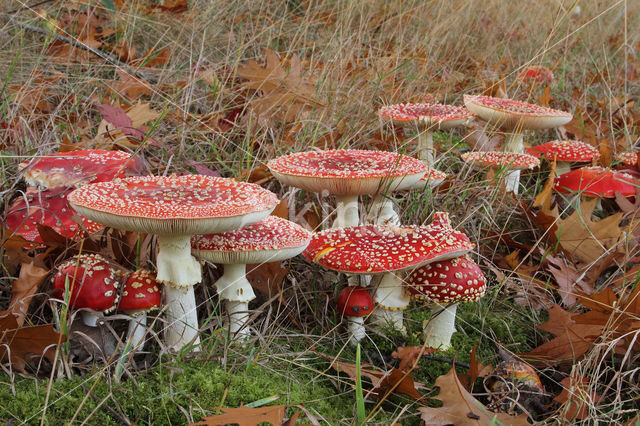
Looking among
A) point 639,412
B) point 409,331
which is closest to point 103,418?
point 409,331

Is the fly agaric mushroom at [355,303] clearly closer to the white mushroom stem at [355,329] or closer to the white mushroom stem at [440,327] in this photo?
the white mushroom stem at [355,329]

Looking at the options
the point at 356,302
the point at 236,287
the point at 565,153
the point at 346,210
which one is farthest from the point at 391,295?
the point at 565,153

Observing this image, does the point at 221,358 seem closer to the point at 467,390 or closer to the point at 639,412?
the point at 467,390

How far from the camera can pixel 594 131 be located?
5250 millimetres

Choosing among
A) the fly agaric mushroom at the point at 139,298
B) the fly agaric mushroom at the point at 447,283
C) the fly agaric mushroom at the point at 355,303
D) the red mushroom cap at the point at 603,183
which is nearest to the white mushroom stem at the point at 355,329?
the fly agaric mushroom at the point at 355,303

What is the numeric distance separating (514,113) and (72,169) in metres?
3.04

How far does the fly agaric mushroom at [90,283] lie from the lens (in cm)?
225

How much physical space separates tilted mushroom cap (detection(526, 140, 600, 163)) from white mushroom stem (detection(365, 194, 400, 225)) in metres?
1.82

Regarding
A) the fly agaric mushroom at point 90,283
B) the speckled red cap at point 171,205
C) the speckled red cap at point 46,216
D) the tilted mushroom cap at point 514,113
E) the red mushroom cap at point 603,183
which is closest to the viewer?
the speckled red cap at point 171,205

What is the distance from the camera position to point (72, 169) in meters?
2.92

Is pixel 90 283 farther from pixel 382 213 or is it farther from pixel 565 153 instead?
pixel 565 153

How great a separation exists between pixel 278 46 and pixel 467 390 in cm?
433

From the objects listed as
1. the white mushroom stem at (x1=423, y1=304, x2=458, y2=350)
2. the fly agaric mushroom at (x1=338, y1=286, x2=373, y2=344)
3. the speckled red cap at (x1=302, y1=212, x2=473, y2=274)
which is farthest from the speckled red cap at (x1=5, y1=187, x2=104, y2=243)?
the white mushroom stem at (x1=423, y1=304, x2=458, y2=350)

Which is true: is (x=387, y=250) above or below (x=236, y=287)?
above
